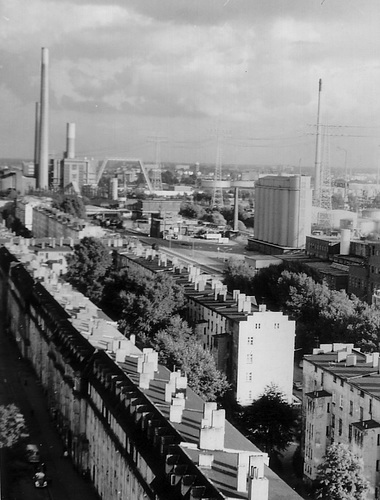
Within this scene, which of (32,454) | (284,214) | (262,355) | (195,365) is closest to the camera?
(32,454)

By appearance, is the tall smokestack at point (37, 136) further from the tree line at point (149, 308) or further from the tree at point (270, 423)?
the tree at point (270, 423)

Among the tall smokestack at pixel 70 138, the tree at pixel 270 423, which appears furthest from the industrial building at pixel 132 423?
→ the tall smokestack at pixel 70 138

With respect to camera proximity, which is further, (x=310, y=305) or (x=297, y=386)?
(x=310, y=305)

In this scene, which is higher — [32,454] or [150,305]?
[150,305]

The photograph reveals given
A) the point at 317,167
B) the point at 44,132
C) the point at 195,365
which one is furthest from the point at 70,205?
the point at 195,365

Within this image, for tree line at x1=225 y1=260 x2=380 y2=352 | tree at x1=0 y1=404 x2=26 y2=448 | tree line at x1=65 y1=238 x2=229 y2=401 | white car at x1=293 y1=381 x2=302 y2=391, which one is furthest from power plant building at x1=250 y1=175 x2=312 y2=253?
tree at x1=0 y1=404 x2=26 y2=448

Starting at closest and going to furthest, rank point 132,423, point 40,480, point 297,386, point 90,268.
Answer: point 132,423 → point 40,480 → point 297,386 → point 90,268

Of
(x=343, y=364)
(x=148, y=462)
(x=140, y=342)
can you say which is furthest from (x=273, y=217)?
(x=148, y=462)

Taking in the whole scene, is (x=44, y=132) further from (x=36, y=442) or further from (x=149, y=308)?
(x=36, y=442)
